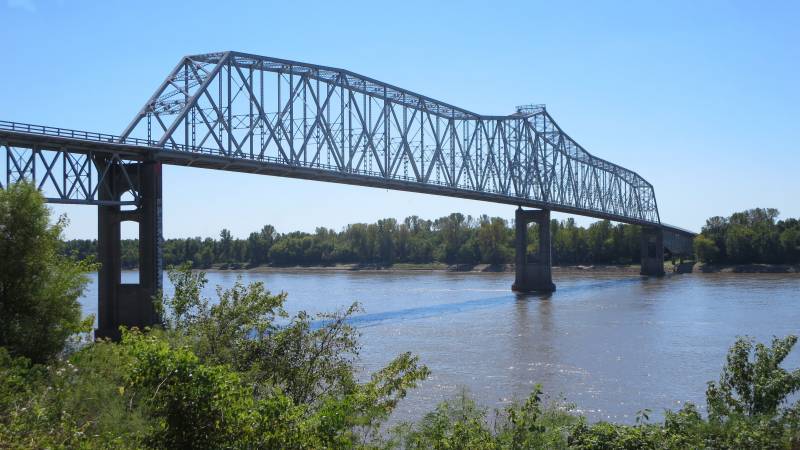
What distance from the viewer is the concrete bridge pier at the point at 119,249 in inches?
1457

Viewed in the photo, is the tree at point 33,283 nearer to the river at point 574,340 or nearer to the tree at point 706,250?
the river at point 574,340

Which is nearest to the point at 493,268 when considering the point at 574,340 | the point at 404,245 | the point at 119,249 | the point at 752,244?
the point at 404,245

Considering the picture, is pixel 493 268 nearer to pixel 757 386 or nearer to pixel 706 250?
pixel 706 250

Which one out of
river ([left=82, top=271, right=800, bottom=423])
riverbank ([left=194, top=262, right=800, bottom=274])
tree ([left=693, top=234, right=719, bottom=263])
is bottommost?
river ([left=82, top=271, right=800, bottom=423])

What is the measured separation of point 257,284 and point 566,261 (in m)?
141

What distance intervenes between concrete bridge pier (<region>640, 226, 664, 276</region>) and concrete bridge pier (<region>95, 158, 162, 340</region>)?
99.3 m

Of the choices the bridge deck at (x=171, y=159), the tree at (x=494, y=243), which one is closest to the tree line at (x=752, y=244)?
the tree at (x=494, y=243)

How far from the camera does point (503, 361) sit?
3228cm

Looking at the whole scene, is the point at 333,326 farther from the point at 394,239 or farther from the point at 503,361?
the point at 394,239

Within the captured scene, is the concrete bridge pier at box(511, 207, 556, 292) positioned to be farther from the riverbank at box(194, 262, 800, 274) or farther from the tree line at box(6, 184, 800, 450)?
the tree line at box(6, 184, 800, 450)

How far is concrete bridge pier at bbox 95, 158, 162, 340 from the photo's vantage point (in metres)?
37.0

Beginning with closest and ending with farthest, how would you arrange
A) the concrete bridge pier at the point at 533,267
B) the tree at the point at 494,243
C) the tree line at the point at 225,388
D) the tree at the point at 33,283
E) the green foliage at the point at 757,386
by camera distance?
the tree line at the point at 225,388, the green foliage at the point at 757,386, the tree at the point at 33,283, the concrete bridge pier at the point at 533,267, the tree at the point at 494,243

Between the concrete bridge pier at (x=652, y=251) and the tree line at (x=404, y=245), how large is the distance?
10.9 m

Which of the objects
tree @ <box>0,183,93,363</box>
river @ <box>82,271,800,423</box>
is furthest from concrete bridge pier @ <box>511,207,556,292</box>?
tree @ <box>0,183,93,363</box>
